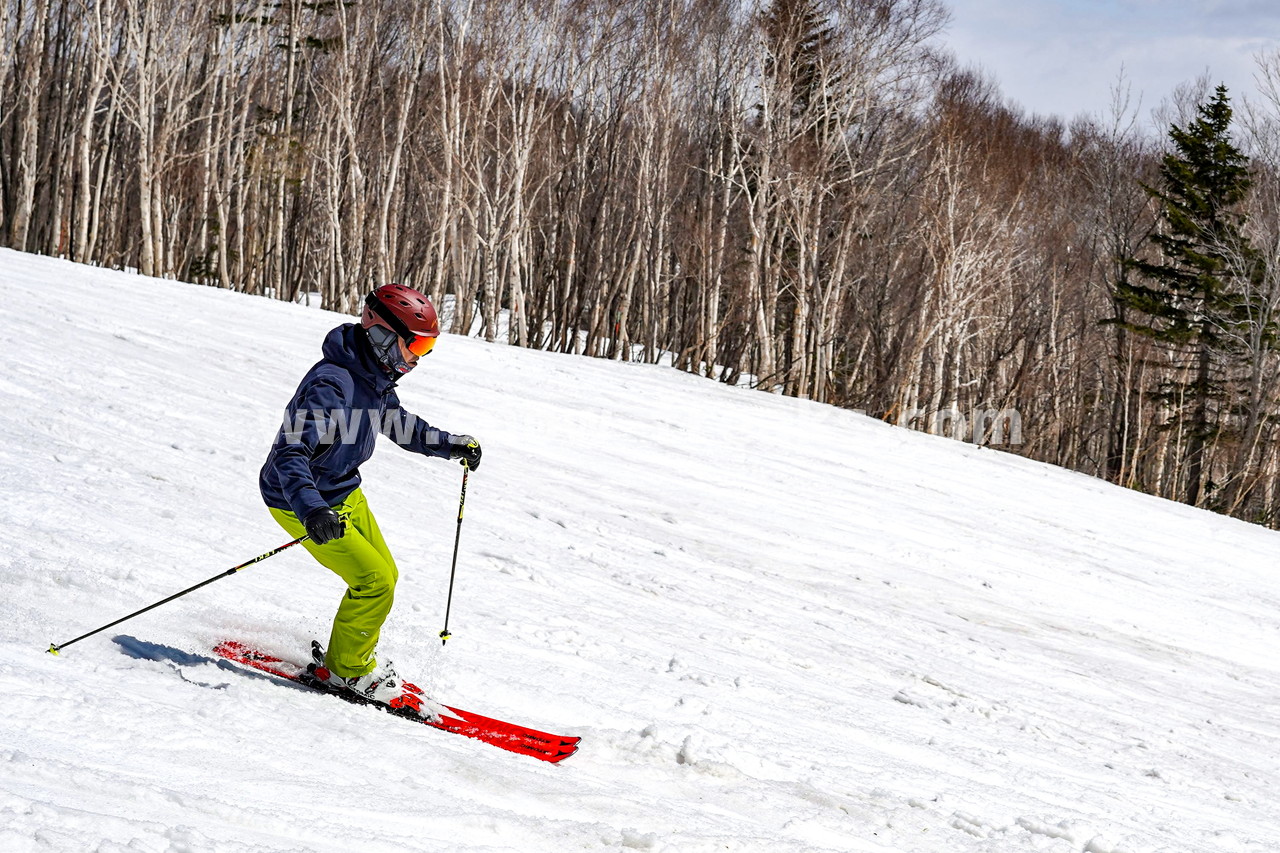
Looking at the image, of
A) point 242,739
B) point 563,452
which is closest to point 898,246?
point 563,452

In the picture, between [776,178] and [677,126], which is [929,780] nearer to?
[776,178]

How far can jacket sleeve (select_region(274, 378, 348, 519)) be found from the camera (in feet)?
13.0

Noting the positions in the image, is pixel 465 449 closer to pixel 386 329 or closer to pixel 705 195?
pixel 386 329

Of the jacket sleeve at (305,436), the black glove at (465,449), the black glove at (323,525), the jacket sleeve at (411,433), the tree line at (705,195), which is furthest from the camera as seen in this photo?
the tree line at (705,195)

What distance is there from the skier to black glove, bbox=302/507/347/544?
0.74 feet

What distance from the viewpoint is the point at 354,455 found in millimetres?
4301

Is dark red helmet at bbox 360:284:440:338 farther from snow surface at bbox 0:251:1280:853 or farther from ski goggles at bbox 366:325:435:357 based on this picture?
snow surface at bbox 0:251:1280:853

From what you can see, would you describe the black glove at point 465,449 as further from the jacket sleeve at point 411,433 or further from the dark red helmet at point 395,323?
the dark red helmet at point 395,323

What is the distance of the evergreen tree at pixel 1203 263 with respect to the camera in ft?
92.0

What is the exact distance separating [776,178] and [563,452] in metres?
13.2

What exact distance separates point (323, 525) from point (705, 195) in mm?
24578

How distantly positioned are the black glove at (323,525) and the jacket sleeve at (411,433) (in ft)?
2.67

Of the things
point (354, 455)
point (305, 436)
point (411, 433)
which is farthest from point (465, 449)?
point (305, 436)

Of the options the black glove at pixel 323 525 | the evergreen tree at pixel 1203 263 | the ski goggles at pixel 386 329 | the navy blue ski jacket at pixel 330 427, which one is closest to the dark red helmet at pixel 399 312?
the ski goggles at pixel 386 329
